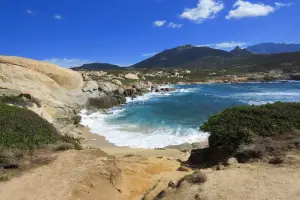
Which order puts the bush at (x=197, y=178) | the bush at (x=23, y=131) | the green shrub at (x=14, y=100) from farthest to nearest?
1. the green shrub at (x=14, y=100)
2. the bush at (x=23, y=131)
3. the bush at (x=197, y=178)

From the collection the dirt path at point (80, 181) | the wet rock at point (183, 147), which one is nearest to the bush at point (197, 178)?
the dirt path at point (80, 181)

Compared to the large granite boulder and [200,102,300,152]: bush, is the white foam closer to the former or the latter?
[200,102,300,152]: bush

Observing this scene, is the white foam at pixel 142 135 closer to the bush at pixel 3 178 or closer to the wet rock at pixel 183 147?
the wet rock at pixel 183 147

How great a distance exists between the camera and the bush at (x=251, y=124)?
1341 centimetres

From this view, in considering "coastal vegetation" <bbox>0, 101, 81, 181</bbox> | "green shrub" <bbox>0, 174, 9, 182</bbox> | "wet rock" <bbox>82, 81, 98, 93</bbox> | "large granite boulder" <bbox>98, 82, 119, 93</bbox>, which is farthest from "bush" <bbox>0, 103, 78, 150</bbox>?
"large granite boulder" <bbox>98, 82, 119, 93</bbox>

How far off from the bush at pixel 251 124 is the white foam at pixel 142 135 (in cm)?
714

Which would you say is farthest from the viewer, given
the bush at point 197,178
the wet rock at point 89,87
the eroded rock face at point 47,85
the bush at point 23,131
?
the wet rock at point 89,87

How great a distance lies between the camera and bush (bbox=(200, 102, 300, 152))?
44.0 ft

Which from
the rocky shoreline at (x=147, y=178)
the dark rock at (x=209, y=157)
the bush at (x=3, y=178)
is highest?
the bush at (x=3, y=178)

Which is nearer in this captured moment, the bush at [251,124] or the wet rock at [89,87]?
the bush at [251,124]

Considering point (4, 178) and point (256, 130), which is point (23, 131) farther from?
point (256, 130)

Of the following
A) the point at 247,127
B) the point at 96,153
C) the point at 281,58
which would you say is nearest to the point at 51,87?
the point at 96,153

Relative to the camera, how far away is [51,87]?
33500 millimetres

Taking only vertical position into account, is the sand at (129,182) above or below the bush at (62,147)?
below
